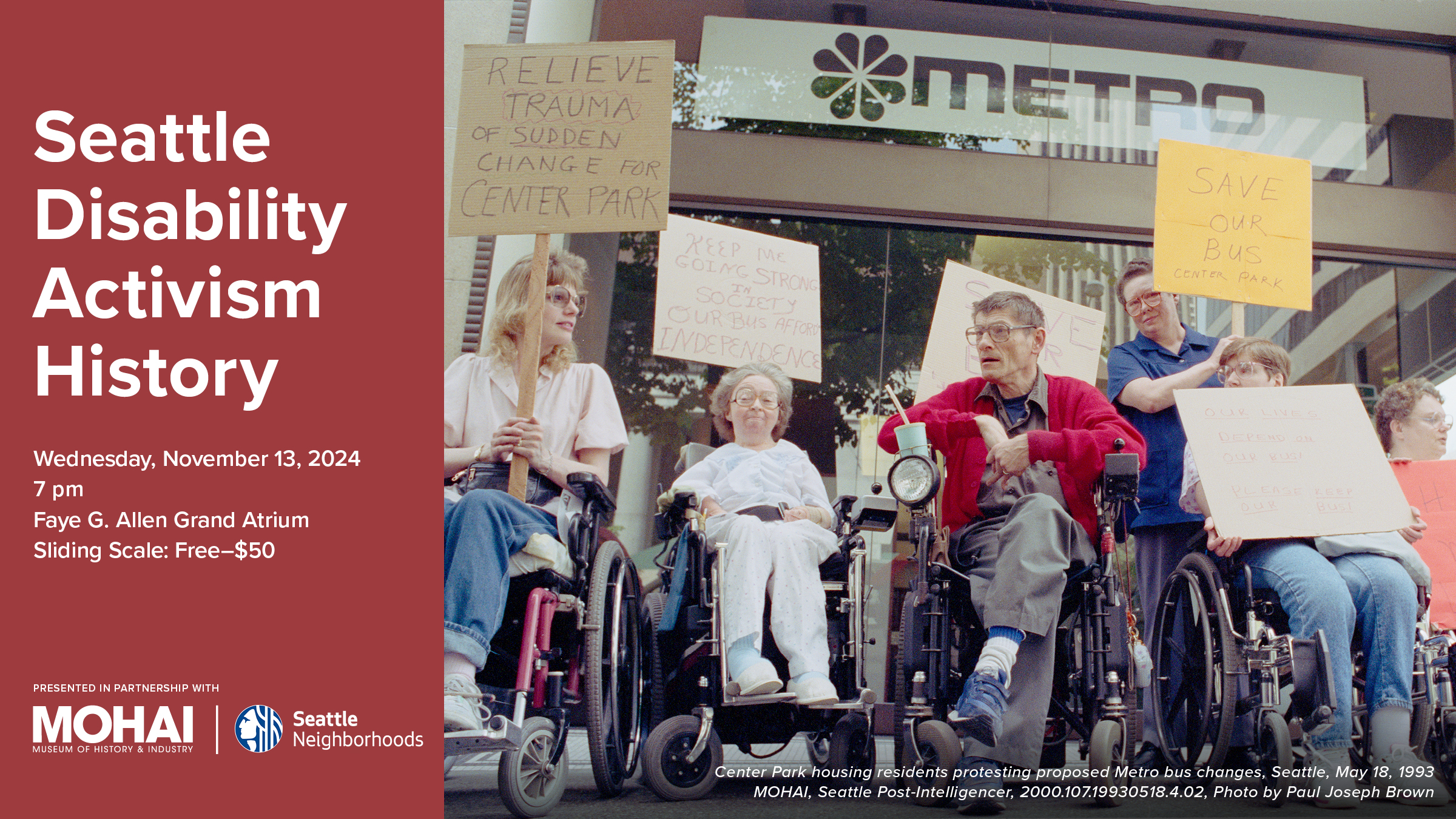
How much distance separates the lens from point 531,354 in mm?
2891

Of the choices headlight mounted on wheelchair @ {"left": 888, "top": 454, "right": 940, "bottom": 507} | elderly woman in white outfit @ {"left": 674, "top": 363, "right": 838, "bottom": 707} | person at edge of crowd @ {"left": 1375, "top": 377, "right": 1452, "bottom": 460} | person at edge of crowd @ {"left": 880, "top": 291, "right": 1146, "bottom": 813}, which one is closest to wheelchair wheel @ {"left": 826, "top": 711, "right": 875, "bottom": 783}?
elderly woman in white outfit @ {"left": 674, "top": 363, "right": 838, "bottom": 707}

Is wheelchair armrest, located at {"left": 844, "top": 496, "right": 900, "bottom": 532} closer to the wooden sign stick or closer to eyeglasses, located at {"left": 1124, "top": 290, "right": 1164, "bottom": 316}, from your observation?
the wooden sign stick

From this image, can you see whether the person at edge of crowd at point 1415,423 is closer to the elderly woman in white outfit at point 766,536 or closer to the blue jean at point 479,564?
the elderly woman in white outfit at point 766,536

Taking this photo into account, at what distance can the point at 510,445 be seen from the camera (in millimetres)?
2842

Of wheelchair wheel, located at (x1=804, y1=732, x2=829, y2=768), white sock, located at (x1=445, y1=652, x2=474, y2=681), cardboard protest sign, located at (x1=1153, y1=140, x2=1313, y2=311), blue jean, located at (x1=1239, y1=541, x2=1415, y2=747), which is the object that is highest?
cardboard protest sign, located at (x1=1153, y1=140, x2=1313, y2=311)

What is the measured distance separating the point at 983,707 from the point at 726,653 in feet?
2.15

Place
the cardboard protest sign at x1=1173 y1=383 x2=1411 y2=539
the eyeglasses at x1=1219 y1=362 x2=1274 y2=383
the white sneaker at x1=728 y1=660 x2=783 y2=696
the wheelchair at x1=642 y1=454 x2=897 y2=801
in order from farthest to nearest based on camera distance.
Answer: the eyeglasses at x1=1219 y1=362 x2=1274 y2=383
the cardboard protest sign at x1=1173 y1=383 x2=1411 y2=539
the wheelchair at x1=642 y1=454 x2=897 y2=801
the white sneaker at x1=728 y1=660 x2=783 y2=696

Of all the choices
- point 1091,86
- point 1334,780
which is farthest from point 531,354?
point 1091,86

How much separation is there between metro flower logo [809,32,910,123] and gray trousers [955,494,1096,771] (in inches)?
127

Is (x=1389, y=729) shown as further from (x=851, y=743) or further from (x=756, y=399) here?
(x=756, y=399)

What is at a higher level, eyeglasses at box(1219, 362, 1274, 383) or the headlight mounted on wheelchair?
eyeglasses at box(1219, 362, 1274, 383)

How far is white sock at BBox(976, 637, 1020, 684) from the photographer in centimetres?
244
